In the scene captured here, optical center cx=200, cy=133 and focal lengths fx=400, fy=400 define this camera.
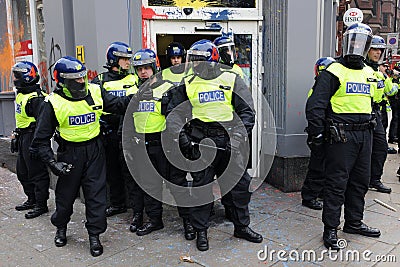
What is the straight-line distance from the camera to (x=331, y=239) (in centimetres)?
407

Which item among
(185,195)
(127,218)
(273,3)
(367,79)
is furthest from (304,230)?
(273,3)

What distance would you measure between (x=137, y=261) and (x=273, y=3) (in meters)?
4.04

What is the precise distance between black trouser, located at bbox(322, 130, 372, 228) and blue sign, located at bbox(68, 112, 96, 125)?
7.95ft

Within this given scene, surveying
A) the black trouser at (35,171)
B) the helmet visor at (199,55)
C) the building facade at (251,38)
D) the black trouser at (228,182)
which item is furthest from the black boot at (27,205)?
the helmet visor at (199,55)

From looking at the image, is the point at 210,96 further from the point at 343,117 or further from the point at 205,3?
the point at 205,3

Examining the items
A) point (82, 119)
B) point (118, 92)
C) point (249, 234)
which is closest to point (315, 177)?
point (249, 234)

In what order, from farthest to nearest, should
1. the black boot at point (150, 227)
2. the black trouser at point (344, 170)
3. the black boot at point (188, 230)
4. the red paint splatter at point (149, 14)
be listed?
the red paint splatter at point (149, 14), the black boot at point (150, 227), the black boot at point (188, 230), the black trouser at point (344, 170)

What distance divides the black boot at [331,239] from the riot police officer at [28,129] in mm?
3439

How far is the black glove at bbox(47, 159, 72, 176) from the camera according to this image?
382cm

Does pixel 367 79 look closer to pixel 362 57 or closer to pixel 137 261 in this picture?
pixel 362 57

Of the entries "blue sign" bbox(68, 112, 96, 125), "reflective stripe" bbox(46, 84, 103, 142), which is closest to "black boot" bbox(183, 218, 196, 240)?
"reflective stripe" bbox(46, 84, 103, 142)

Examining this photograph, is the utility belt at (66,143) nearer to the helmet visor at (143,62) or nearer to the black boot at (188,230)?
the helmet visor at (143,62)

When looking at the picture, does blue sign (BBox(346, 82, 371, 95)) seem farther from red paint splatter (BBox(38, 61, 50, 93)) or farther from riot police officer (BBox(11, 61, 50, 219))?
red paint splatter (BBox(38, 61, 50, 93))

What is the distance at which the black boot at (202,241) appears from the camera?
4098mm
